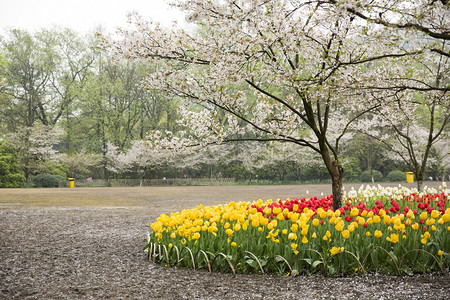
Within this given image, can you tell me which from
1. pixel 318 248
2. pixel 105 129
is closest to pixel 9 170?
pixel 105 129

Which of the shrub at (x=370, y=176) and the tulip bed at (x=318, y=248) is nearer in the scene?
the tulip bed at (x=318, y=248)

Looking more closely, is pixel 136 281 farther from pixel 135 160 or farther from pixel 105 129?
pixel 105 129

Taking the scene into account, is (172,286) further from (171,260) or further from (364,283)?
(364,283)

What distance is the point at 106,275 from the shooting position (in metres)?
3.95

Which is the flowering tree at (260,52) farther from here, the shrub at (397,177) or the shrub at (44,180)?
the shrub at (397,177)

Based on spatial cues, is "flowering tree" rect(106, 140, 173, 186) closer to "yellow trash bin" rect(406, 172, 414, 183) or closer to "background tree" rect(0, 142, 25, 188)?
"background tree" rect(0, 142, 25, 188)

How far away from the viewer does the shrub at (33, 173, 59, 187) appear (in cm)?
2675

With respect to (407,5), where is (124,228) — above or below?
below

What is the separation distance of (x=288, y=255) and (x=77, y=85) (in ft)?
114

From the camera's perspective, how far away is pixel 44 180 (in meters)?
26.8

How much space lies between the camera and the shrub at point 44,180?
87.8 ft

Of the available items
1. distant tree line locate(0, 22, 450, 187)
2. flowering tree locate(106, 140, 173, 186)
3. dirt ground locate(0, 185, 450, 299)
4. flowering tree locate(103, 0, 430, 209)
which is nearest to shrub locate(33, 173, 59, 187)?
distant tree line locate(0, 22, 450, 187)

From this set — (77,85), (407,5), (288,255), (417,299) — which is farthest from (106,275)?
(77,85)

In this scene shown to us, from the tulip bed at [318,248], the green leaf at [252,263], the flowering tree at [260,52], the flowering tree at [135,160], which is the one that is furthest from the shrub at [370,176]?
the green leaf at [252,263]
